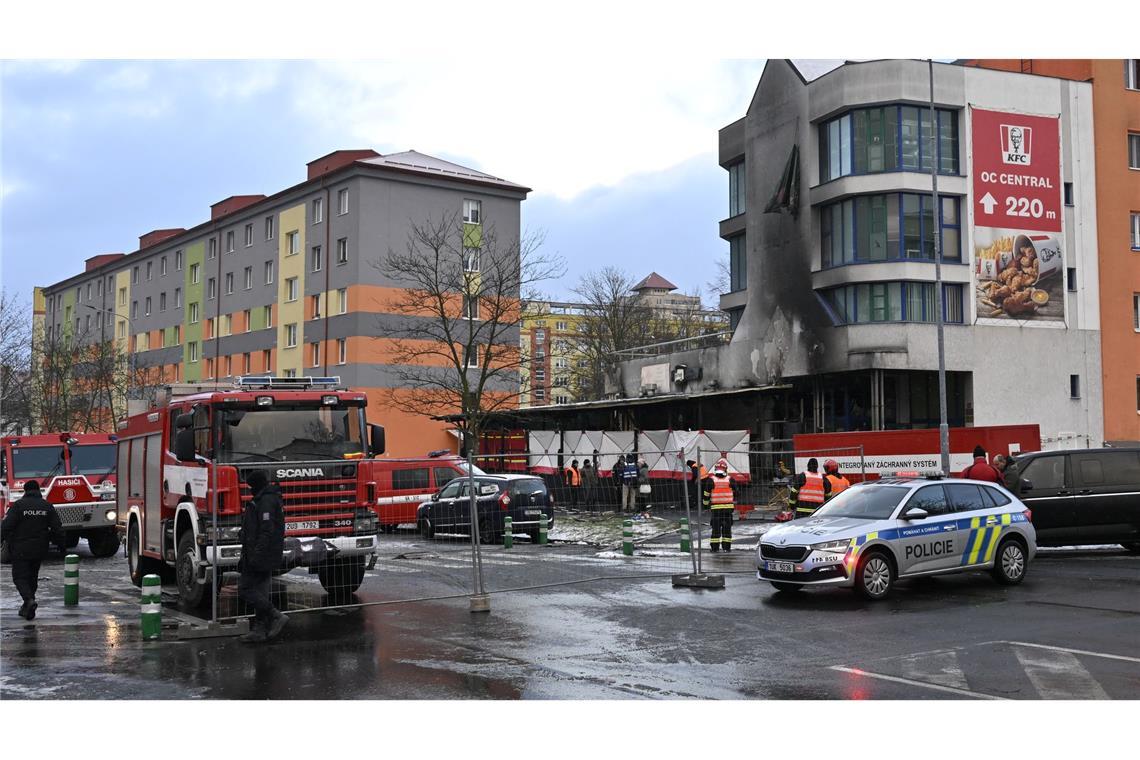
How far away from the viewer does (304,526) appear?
527 inches

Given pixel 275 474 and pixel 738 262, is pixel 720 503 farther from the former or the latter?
pixel 738 262

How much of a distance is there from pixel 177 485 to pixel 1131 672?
37.8 feet

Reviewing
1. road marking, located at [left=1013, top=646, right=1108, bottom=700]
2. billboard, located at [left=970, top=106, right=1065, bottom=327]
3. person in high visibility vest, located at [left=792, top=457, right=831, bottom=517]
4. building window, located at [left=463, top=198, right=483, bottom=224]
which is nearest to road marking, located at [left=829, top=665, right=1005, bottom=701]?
road marking, located at [left=1013, top=646, right=1108, bottom=700]

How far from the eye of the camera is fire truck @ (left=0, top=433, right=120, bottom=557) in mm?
23344

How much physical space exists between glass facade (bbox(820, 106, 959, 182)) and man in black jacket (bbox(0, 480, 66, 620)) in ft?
105

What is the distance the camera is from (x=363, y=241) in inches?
2178

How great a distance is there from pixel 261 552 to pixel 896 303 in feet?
105

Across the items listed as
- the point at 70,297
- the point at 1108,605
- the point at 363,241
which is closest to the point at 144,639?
the point at 1108,605

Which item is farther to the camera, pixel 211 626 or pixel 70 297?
pixel 70 297

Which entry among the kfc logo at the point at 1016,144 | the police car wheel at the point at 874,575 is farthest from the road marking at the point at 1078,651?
the kfc logo at the point at 1016,144

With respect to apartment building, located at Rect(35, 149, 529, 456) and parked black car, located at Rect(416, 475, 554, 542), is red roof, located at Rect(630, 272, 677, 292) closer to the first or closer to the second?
apartment building, located at Rect(35, 149, 529, 456)

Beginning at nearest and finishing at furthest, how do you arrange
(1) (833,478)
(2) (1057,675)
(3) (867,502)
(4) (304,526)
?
(2) (1057,675), (4) (304,526), (3) (867,502), (1) (833,478)

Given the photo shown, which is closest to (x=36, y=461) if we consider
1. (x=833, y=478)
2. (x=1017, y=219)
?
(x=833, y=478)

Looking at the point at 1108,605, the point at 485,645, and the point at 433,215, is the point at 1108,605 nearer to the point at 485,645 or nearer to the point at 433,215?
the point at 485,645
